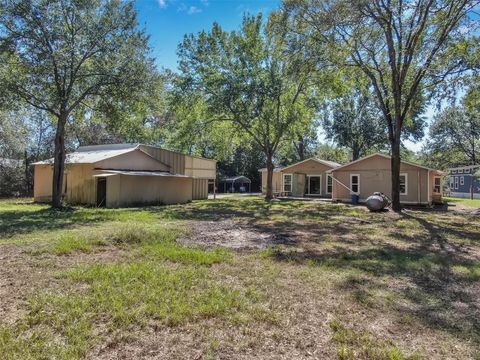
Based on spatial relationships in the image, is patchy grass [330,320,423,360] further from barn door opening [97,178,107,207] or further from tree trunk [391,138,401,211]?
barn door opening [97,178,107,207]

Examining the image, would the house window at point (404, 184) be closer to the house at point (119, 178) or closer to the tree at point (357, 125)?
the house at point (119, 178)

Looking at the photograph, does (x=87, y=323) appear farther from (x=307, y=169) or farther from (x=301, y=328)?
(x=307, y=169)

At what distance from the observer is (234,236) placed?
919 centimetres

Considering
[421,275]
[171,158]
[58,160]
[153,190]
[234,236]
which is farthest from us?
[171,158]

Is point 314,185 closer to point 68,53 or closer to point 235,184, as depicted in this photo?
point 235,184

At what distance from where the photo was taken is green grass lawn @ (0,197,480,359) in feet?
10.5

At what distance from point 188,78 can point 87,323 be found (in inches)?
832

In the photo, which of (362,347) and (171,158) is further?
(171,158)

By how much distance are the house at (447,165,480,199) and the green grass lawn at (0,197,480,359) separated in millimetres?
31799

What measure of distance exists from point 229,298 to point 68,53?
1344 centimetres

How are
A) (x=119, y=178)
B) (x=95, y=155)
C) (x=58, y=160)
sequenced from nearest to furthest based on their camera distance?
1. (x=58, y=160)
2. (x=119, y=178)
3. (x=95, y=155)

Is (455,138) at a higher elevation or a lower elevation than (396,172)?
higher

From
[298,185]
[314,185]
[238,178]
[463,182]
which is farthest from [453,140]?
[238,178]

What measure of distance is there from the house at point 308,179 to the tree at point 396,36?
12.4 meters
